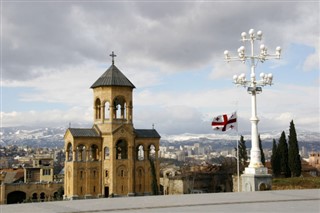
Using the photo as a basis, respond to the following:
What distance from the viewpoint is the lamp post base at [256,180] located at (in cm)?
1992

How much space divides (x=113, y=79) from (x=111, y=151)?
22.8 ft

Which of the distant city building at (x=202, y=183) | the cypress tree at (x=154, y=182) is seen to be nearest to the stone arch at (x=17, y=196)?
the distant city building at (x=202, y=183)

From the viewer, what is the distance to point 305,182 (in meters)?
25.6

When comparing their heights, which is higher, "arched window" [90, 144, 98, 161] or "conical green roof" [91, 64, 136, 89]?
"conical green roof" [91, 64, 136, 89]

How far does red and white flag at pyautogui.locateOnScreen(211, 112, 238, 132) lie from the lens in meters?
22.9

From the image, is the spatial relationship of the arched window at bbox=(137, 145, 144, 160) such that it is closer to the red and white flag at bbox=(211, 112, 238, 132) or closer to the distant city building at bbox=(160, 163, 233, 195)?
the distant city building at bbox=(160, 163, 233, 195)

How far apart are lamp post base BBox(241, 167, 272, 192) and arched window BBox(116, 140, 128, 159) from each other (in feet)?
81.8

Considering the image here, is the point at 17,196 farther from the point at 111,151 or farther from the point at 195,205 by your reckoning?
the point at 195,205

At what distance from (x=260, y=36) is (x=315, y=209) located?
10217 mm

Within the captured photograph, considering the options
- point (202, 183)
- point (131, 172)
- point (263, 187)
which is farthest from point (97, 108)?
point (263, 187)

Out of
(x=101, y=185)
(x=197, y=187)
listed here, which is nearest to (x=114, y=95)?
(x=101, y=185)

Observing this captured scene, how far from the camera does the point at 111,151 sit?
42531 mm

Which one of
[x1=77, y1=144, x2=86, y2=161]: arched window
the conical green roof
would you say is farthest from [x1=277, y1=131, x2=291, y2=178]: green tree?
[x1=77, y1=144, x2=86, y2=161]: arched window

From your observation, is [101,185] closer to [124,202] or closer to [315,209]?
[124,202]
